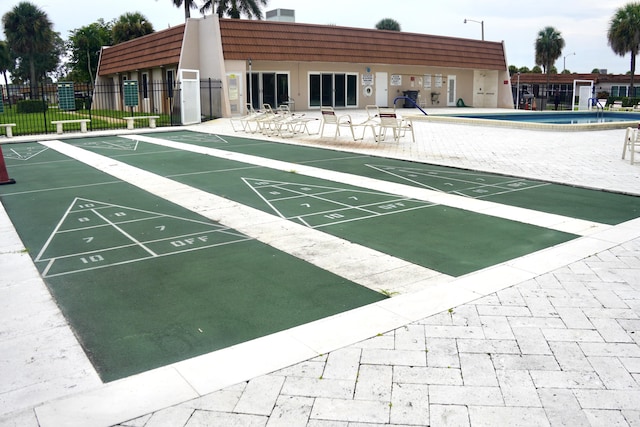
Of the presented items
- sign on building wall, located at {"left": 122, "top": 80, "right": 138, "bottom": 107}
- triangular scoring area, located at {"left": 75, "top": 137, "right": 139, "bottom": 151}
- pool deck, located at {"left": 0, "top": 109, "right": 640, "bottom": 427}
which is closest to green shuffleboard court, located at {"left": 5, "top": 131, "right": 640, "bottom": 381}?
pool deck, located at {"left": 0, "top": 109, "right": 640, "bottom": 427}

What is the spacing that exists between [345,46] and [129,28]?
2568 centimetres

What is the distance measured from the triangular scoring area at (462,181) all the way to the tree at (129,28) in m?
44.5

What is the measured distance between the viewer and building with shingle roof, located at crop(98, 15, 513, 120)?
29.4 meters

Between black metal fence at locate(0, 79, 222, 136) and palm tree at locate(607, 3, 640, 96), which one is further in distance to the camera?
palm tree at locate(607, 3, 640, 96)

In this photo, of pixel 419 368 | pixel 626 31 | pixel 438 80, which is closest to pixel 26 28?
pixel 438 80

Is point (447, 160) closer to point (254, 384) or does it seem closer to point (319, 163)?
point (319, 163)

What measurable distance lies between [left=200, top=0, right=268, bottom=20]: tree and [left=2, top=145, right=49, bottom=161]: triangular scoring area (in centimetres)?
3479

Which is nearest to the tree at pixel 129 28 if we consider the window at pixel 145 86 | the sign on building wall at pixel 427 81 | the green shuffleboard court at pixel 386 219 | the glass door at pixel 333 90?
the window at pixel 145 86

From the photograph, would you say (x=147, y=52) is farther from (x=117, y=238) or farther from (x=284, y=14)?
(x=117, y=238)

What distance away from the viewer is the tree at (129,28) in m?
49.9

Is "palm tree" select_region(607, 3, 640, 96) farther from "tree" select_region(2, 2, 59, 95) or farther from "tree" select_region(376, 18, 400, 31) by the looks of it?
"tree" select_region(2, 2, 59, 95)

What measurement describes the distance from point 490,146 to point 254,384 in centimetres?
1363

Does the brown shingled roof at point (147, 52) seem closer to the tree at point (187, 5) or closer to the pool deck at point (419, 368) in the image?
the tree at point (187, 5)

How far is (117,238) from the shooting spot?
271 inches
